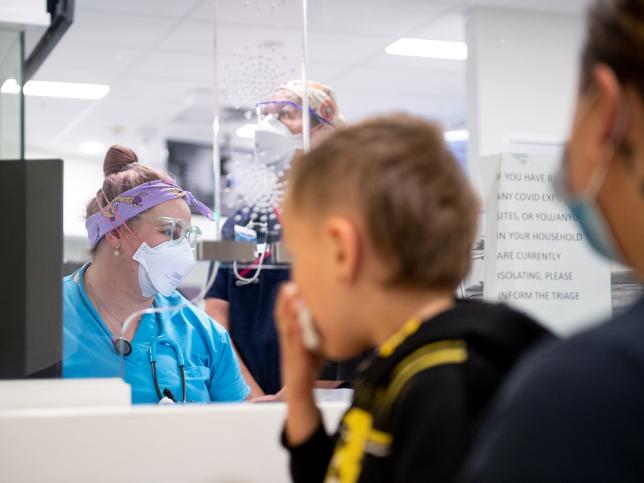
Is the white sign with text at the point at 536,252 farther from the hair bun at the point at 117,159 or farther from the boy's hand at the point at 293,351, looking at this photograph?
the boy's hand at the point at 293,351

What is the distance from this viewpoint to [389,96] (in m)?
6.05

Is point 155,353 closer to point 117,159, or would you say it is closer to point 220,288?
point 220,288

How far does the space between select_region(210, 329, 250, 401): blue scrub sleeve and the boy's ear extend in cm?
130

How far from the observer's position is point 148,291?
80.5 inches

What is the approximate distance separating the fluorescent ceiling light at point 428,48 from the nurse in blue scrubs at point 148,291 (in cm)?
318

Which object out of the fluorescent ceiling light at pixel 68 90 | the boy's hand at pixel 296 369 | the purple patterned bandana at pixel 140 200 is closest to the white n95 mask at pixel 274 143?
the purple patterned bandana at pixel 140 200

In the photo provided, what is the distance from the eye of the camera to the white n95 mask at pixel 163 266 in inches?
78.2

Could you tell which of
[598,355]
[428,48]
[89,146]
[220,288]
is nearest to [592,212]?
[598,355]

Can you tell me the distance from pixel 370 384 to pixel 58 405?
3.15 feet

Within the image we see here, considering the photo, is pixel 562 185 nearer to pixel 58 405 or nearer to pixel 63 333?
pixel 58 405

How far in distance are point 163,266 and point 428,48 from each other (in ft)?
11.4

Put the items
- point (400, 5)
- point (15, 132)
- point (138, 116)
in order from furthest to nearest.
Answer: point (138, 116)
point (400, 5)
point (15, 132)

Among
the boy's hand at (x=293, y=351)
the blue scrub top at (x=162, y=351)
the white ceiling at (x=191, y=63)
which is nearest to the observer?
the boy's hand at (x=293, y=351)

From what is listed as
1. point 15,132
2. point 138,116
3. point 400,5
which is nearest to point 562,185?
point 15,132
